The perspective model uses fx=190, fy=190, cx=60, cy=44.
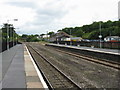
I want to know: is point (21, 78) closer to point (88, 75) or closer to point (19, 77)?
point (19, 77)

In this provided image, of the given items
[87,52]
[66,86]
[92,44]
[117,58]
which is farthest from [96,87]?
[92,44]

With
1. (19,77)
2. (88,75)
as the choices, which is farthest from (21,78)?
(88,75)

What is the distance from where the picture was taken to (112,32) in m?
107

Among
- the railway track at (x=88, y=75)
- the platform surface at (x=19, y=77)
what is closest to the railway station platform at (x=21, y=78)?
the platform surface at (x=19, y=77)

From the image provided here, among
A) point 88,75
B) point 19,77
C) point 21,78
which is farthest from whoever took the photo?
point 88,75

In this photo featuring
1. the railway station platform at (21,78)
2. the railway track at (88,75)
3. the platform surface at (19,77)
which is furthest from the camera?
the railway track at (88,75)

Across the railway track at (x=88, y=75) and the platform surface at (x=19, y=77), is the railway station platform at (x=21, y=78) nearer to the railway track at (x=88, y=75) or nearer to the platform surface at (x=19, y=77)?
the platform surface at (x=19, y=77)

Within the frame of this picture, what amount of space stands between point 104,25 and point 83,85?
421 feet

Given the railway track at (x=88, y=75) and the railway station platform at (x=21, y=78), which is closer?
the railway station platform at (x=21, y=78)

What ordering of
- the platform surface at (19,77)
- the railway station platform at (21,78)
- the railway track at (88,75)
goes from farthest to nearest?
1. the railway track at (88,75)
2. the platform surface at (19,77)
3. the railway station platform at (21,78)

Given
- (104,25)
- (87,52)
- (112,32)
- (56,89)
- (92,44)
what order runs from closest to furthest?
(56,89)
(87,52)
(92,44)
(112,32)
(104,25)

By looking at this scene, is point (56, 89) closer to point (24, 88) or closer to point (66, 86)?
point (66, 86)

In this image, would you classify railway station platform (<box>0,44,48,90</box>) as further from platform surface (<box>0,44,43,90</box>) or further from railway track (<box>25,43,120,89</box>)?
railway track (<box>25,43,120,89</box>)

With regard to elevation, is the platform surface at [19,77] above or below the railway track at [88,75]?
above
